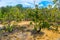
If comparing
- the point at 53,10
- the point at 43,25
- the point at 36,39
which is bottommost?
the point at 36,39

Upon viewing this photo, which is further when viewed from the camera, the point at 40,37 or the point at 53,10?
the point at 53,10

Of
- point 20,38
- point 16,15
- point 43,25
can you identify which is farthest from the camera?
point 16,15

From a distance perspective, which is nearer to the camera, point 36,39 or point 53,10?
point 36,39

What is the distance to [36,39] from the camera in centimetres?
944

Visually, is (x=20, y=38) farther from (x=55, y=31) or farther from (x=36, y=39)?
(x=55, y=31)

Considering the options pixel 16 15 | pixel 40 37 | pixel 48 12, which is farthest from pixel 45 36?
pixel 16 15

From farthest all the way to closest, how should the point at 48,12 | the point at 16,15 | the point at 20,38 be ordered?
the point at 16,15
the point at 48,12
the point at 20,38

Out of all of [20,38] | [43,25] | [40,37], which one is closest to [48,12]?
[43,25]

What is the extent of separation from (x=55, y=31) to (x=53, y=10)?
133 centimetres

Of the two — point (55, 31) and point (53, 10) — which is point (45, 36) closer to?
point (55, 31)

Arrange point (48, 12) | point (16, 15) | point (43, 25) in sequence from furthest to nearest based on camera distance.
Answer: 1. point (16, 15)
2. point (48, 12)
3. point (43, 25)

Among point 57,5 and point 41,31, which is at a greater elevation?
point 57,5

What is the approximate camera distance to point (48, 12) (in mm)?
10891

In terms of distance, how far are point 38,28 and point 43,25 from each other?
368 mm
